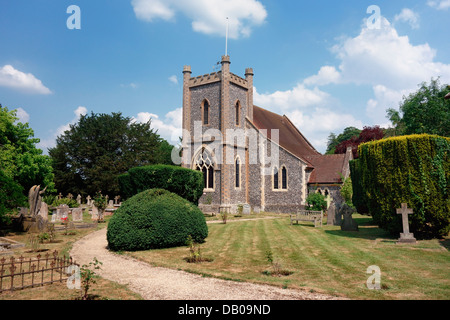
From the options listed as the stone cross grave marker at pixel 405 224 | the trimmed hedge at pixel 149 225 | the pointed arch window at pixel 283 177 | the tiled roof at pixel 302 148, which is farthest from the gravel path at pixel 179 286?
the tiled roof at pixel 302 148

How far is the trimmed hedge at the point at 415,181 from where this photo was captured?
12.0 meters

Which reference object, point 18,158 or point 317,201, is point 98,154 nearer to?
point 18,158

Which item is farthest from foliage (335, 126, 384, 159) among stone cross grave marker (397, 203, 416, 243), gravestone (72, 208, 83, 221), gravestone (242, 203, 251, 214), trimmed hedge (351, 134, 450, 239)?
gravestone (72, 208, 83, 221)

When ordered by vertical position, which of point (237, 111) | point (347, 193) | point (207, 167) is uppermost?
point (237, 111)

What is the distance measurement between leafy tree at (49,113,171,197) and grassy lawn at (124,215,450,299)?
25401mm

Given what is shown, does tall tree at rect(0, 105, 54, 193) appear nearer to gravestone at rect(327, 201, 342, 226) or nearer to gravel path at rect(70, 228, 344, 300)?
gravel path at rect(70, 228, 344, 300)

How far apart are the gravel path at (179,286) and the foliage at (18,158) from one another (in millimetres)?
9003

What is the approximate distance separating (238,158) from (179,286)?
79.1 ft

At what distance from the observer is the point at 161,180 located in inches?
684

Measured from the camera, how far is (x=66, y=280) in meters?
7.54

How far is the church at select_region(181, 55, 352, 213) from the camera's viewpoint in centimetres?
2973

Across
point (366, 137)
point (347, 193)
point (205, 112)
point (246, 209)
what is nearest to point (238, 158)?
point (246, 209)

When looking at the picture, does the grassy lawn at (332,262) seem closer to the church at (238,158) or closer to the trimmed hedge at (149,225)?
the trimmed hedge at (149,225)
